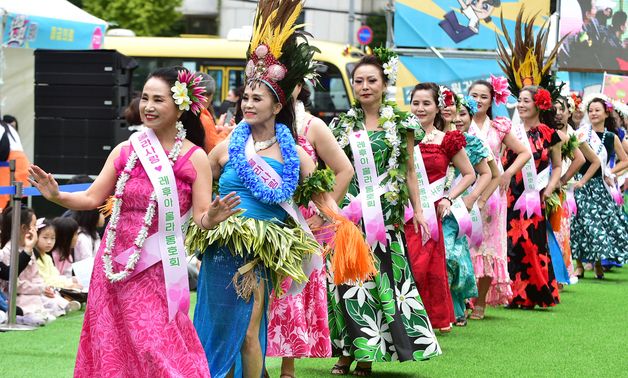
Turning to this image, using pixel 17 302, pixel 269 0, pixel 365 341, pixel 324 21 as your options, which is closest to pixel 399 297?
pixel 365 341

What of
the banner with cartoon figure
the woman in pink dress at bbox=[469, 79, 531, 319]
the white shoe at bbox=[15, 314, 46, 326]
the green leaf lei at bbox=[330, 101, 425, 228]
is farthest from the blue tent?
the green leaf lei at bbox=[330, 101, 425, 228]

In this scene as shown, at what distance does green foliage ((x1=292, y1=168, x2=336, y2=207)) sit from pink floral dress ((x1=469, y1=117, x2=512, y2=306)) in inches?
178

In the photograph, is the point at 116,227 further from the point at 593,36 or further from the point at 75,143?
the point at 593,36

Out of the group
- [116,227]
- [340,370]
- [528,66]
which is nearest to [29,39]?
[528,66]

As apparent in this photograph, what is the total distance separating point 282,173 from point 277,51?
24.8 inches

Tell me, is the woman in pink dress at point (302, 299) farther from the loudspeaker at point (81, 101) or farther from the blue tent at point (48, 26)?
the loudspeaker at point (81, 101)

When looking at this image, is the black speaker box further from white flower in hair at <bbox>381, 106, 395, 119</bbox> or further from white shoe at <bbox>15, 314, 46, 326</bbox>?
white flower in hair at <bbox>381, 106, 395, 119</bbox>

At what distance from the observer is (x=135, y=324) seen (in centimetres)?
543

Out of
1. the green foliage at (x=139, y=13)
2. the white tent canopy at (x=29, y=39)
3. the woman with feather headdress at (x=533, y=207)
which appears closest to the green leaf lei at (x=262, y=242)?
the woman with feather headdress at (x=533, y=207)

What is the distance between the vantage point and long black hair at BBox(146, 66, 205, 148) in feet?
18.7

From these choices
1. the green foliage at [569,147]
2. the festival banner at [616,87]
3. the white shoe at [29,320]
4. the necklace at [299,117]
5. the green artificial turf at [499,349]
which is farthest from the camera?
the festival banner at [616,87]

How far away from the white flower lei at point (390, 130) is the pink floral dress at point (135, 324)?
7.57 ft

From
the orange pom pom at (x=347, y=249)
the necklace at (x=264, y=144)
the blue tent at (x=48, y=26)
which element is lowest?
the orange pom pom at (x=347, y=249)

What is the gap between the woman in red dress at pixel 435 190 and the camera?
8680mm
